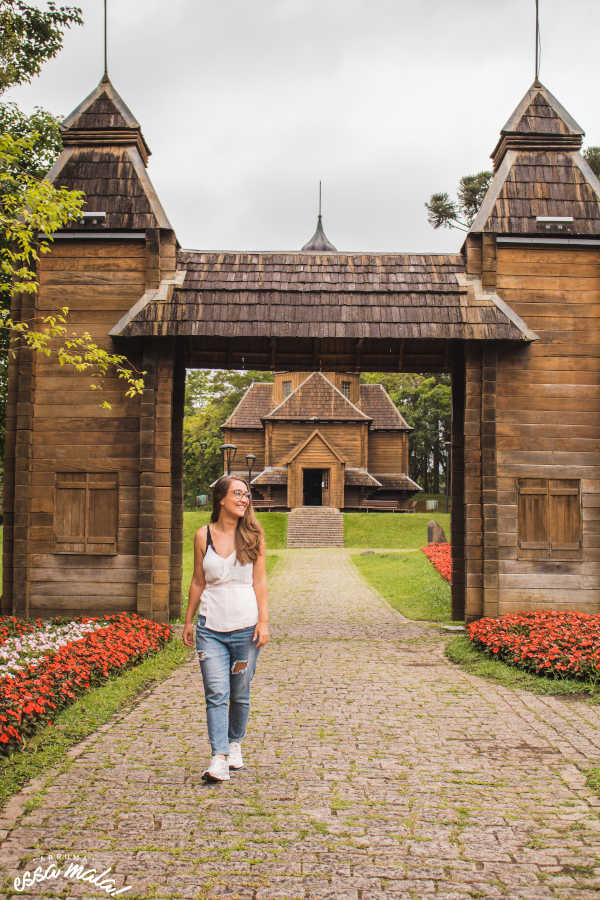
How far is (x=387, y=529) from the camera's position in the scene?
3625cm

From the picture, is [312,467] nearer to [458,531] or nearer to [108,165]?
[458,531]

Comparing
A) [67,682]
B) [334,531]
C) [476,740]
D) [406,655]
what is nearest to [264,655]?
[406,655]

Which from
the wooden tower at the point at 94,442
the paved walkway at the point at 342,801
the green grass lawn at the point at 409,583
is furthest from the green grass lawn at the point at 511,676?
the wooden tower at the point at 94,442

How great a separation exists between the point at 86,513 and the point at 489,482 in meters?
6.07

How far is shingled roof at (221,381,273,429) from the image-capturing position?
4550 cm

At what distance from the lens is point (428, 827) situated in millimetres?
4684

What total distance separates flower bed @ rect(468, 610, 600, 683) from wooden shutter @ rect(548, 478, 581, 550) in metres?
1.08

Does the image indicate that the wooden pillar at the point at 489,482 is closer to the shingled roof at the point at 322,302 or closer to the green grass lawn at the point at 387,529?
the shingled roof at the point at 322,302

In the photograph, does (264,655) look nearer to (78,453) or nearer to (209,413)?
(78,453)

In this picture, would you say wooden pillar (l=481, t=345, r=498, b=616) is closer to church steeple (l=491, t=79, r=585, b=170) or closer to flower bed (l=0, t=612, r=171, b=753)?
church steeple (l=491, t=79, r=585, b=170)

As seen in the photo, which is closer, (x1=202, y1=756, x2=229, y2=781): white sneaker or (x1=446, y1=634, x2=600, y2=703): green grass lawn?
(x1=202, y1=756, x2=229, y2=781): white sneaker

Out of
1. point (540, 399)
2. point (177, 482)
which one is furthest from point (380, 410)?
point (540, 399)

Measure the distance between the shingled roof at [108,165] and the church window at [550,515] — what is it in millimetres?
7002

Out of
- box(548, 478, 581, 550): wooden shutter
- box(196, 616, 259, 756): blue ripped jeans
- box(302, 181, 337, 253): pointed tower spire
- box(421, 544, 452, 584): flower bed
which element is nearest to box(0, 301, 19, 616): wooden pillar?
box(196, 616, 259, 756): blue ripped jeans
